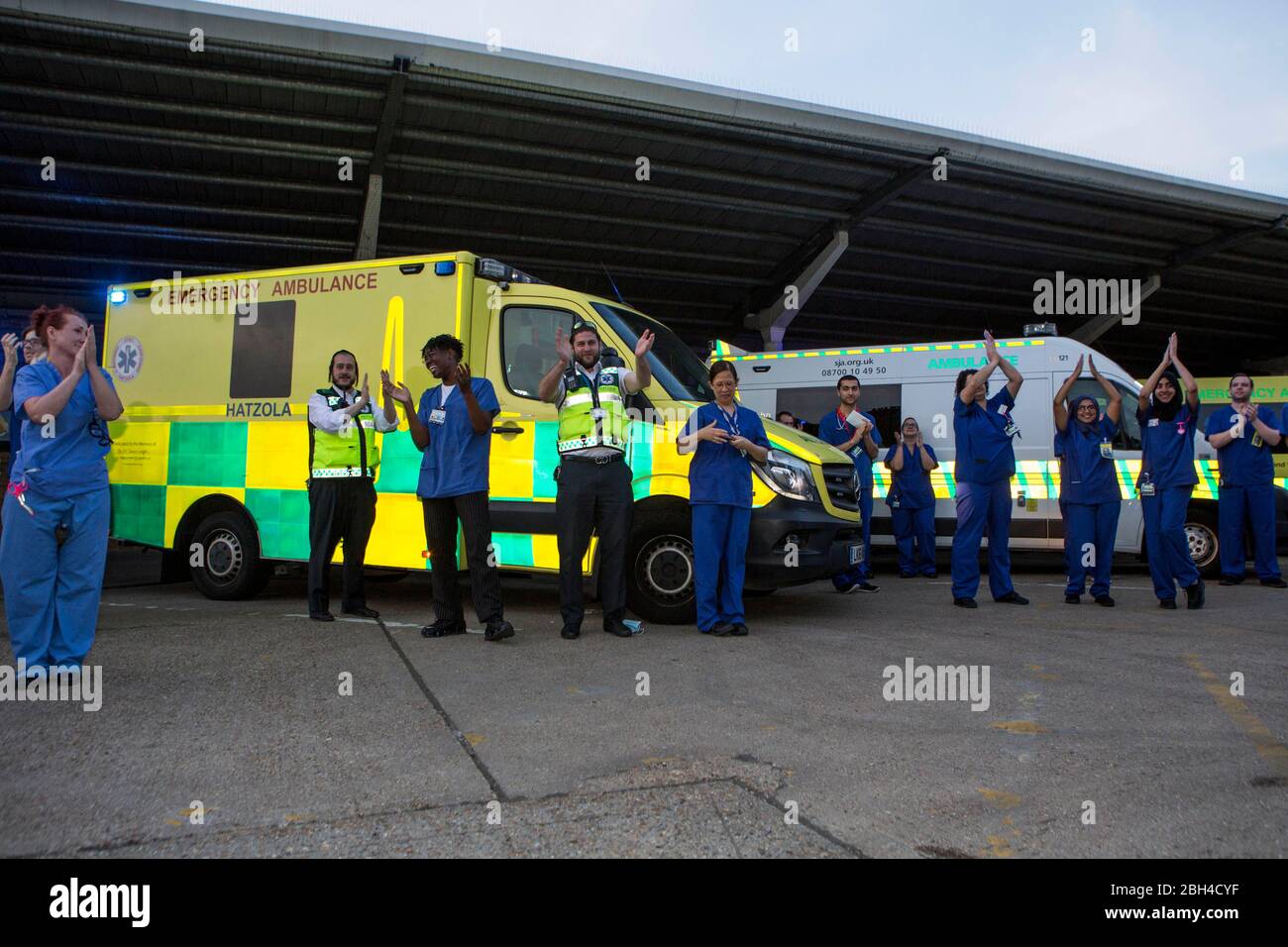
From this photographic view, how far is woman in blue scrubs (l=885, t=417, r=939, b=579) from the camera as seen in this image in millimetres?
9289

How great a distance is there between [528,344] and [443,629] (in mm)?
2022

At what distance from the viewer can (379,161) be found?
14.8 metres

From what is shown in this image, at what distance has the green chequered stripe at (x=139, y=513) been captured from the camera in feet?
24.6

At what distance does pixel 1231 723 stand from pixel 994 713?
844 mm

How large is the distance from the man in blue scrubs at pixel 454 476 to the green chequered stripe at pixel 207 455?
236 cm

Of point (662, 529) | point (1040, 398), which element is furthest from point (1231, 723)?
point (1040, 398)

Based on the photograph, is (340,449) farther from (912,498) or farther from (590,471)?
(912,498)

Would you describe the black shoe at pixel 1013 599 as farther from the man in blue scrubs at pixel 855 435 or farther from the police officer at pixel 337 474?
the police officer at pixel 337 474

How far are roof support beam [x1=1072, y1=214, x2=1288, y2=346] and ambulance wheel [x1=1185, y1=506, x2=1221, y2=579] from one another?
46.2ft

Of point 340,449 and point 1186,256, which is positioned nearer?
point 340,449

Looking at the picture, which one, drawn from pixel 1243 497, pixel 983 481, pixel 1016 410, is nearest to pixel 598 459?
pixel 983 481

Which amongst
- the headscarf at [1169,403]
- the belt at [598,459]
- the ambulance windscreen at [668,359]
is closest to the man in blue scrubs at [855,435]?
the ambulance windscreen at [668,359]

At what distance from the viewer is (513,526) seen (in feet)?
20.8

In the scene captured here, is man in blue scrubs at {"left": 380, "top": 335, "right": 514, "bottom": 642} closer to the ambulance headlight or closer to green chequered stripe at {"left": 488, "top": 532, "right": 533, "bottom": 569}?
green chequered stripe at {"left": 488, "top": 532, "right": 533, "bottom": 569}
